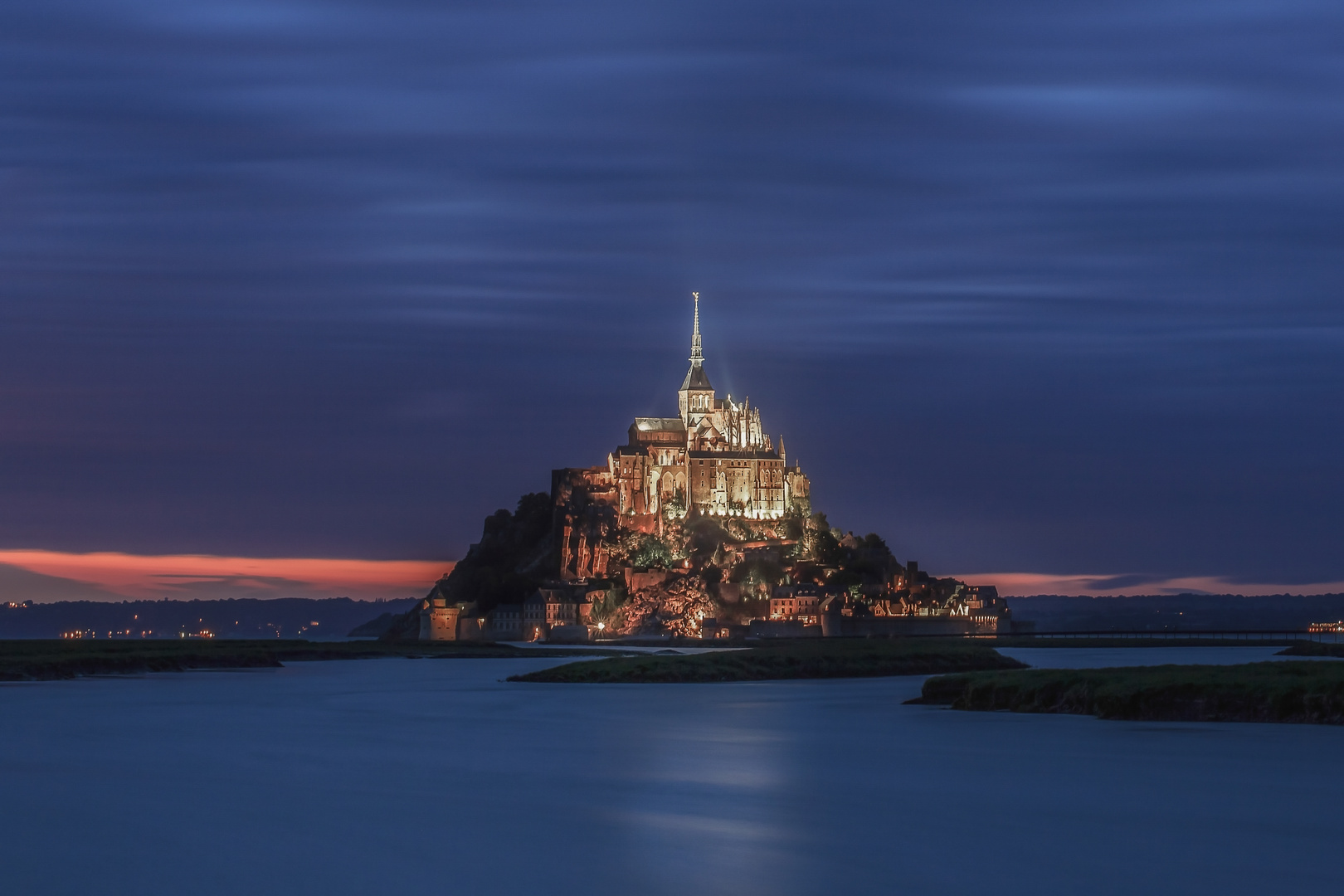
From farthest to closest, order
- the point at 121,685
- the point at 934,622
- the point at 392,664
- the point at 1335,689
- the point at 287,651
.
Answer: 1. the point at 934,622
2. the point at 287,651
3. the point at 392,664
4. the point at 121,685
5. the point at 1335,689

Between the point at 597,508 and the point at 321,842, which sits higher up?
the point at 597,508

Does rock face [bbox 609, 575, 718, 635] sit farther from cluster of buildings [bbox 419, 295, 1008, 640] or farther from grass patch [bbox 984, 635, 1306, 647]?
grass patch [bbox 984, 635, 1306, 647]

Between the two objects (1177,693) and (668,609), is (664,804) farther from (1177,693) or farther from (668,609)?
(668,609)

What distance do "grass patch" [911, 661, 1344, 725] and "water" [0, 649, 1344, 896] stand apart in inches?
35.1

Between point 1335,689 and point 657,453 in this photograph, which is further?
point 657,453

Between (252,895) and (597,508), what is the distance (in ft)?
436

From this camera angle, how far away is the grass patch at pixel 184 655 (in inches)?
3179

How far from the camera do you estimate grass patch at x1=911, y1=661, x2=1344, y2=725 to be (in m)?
40.1

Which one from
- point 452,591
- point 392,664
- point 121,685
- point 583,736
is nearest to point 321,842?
point 583,736

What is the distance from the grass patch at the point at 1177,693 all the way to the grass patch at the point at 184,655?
161 ft

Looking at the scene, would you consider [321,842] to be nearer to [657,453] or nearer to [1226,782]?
[1226,782]

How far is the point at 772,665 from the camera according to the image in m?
77.6

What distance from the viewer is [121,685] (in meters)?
71.6

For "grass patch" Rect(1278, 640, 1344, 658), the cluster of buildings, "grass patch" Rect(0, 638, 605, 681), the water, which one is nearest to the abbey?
the cluster of buildings
